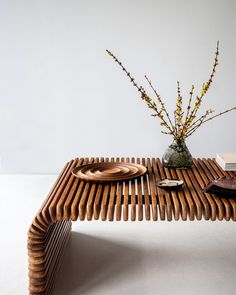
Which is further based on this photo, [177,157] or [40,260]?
[177,157]

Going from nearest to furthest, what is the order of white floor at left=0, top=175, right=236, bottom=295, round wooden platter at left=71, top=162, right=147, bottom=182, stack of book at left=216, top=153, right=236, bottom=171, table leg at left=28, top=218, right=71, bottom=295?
table leg at left=28, top=218, right=71, bottom=295
white floor at left=0, top=175, right=236, bottom=295
round wooden platter at left=71, top=162, right=147, bottom=182
stack of book at left=216, top=153, right=236, bottom=171

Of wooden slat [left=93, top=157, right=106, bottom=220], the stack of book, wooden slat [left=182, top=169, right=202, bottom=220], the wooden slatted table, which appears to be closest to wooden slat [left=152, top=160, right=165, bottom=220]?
the wooden slatted table

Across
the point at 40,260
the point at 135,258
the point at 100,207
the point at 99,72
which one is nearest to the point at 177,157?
the point at 135,258

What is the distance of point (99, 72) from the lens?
4043 mm

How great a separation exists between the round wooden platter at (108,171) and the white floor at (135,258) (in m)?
0.53

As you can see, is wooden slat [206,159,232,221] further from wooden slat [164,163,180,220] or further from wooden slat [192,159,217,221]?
wooden slat [164,163,180,220]

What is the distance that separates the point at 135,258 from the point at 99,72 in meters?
2.28

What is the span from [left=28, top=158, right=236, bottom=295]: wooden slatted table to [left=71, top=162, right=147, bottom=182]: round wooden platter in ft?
0.11

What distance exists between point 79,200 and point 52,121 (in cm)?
240

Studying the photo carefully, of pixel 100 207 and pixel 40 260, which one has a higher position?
pixel 100 207

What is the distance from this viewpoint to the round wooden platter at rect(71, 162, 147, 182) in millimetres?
2148

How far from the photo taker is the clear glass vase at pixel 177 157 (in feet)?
8.07

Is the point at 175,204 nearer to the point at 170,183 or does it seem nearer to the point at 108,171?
the point at 170,183

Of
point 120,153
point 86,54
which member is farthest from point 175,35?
point 120,153
